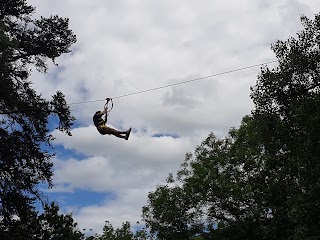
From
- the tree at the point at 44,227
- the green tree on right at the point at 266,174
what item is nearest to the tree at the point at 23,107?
the tree at the point at 44,227

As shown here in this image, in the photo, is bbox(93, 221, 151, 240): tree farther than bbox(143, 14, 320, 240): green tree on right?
Yes

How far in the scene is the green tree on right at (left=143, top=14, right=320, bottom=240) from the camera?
17.8 metres

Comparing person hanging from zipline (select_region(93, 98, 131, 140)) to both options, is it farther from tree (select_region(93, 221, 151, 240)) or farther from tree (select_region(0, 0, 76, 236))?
tree (select_region(93, 221, 151, 240))

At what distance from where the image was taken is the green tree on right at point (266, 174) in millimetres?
17828

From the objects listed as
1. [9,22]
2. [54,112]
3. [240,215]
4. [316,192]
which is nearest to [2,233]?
[54,112]

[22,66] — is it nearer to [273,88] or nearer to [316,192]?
[273,88]

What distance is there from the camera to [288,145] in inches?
762

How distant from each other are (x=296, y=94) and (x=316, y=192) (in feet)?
15.4

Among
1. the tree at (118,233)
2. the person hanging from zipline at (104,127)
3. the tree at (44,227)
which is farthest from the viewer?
the tree at (118,233)

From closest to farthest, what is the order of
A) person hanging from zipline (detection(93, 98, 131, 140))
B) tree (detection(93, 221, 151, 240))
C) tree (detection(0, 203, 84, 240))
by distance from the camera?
person hanging from zipline (detection(93, 98, 131, 140)) < tree (detection(0, 203, 84, 240)) < tree (detection(93, 221, 151, 240))

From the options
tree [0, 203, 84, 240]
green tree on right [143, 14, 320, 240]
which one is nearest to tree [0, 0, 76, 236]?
tree [0, 203, 84, 240]

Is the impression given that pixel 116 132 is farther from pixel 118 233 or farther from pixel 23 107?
pixel 118 233

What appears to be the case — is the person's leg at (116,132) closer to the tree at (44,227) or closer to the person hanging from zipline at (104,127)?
the person hanging from zipline at (104,127)

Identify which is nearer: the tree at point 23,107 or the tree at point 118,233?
the tree at point 23,107
